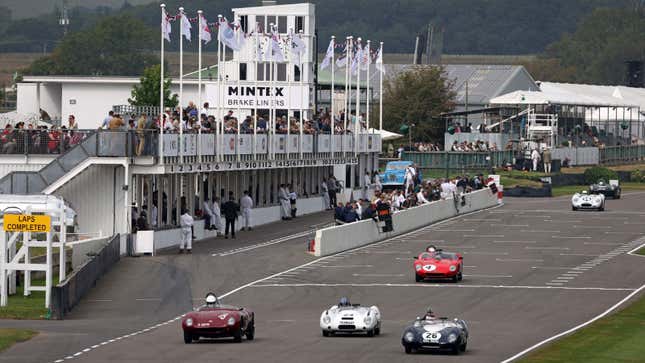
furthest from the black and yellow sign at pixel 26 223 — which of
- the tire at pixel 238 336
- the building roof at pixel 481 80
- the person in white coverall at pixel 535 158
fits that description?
the building roof at pixel 481 80

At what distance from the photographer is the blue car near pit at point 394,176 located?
8950 cm

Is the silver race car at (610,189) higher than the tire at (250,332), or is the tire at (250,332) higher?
the silver race car at (610,189)

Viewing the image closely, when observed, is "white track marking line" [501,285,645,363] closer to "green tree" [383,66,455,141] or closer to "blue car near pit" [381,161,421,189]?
"blue car near pit" [381,161,421,189]

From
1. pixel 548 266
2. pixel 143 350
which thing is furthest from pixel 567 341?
pixel 548 266

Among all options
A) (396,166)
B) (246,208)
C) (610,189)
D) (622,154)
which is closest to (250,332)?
(246,208)

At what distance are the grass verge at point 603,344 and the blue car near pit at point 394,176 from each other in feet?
156

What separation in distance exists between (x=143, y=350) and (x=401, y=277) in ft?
64.6

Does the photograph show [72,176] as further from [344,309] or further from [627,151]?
[627,151]

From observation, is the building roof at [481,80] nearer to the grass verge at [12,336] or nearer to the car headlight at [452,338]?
the grass verge at [12,336]

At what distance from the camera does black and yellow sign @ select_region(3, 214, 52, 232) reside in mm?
43656

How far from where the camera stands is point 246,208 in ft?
223

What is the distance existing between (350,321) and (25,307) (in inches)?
442

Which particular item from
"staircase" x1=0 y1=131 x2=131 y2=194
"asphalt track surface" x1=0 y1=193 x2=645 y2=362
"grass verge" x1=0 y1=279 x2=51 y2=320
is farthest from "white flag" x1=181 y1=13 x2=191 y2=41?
"grass verge" x1=0 y1=279 x2=51 y2=320

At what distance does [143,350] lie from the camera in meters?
33.8
